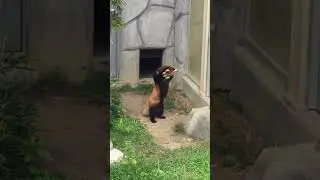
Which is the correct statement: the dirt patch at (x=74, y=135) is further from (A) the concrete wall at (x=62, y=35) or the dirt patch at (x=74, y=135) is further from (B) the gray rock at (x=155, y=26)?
(B) the gray rock at (x=155, y=26)

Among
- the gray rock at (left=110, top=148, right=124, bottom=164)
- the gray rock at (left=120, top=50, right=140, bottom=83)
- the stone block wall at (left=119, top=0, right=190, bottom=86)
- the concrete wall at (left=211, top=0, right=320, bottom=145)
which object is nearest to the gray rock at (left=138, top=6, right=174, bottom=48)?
the stone block wall at (left=119, top=0, right=190, bottom=86)

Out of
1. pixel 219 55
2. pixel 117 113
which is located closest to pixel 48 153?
pixel 219 55

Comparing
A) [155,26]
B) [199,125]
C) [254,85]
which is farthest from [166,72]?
[254,85]

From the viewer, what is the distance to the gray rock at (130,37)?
459 cm

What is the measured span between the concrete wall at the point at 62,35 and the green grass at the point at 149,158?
1358 millimetres

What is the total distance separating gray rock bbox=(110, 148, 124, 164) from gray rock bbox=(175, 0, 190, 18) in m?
1.67

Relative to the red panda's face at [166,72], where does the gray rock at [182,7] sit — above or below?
above

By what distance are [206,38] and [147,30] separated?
749 millimetres

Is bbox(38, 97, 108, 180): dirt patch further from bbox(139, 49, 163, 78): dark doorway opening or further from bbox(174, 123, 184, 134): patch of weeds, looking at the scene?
bbox(139, 49, 163, 78): dark doorway opening

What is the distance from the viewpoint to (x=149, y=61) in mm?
4785

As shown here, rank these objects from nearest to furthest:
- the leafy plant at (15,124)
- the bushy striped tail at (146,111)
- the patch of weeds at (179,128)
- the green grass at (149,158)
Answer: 1. the leafy plant at (15,124)
2. the green grass at (149,158)
3. the patch of weeds at (179,128)
4. the bushy striped tail at (146,111)

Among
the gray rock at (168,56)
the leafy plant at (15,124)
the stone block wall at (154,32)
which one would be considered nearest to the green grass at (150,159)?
the stone block wall at (154,32)

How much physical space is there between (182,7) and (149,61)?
449mm

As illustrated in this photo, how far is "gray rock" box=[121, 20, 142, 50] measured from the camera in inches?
181
